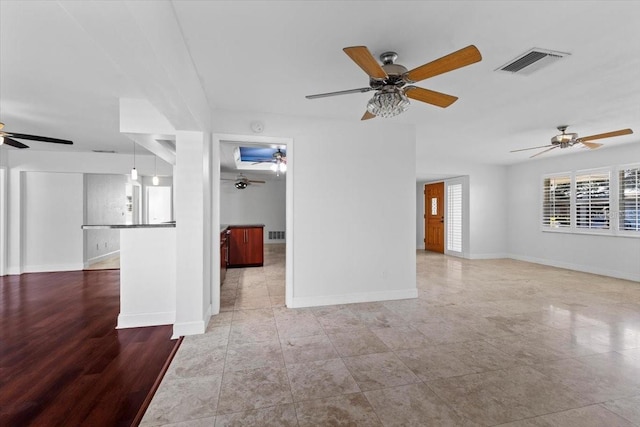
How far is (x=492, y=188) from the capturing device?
765cm

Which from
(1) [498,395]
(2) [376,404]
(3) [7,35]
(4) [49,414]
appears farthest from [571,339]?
(3) [7,35]

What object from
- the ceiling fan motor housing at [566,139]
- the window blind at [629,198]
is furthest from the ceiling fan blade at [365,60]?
the window blind at [629,198]

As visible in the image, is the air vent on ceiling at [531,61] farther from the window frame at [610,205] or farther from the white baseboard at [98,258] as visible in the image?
the white baseboard at [98,258]

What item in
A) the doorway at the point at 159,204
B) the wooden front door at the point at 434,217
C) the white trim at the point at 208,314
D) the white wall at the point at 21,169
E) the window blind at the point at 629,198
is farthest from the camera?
the doorway at the point at 159,204

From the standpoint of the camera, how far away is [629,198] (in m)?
5.30

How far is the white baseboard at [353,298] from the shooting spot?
3795 mm

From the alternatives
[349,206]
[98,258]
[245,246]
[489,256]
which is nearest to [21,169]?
[98,258]

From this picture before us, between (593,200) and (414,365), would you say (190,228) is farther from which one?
(593,200)

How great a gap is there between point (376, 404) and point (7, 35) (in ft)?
12.0

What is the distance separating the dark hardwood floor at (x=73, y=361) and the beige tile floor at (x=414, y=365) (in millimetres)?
252

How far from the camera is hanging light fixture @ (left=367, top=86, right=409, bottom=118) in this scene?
2.28 m

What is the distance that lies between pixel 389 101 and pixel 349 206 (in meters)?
1.85

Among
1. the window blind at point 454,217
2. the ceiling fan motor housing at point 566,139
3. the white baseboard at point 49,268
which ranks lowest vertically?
the white baseboard at point 49,268

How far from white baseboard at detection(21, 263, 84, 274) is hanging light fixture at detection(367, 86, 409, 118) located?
7023 mm
